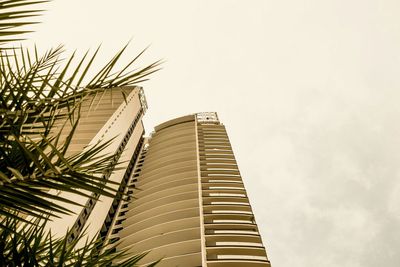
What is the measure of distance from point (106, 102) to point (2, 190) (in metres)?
45.2

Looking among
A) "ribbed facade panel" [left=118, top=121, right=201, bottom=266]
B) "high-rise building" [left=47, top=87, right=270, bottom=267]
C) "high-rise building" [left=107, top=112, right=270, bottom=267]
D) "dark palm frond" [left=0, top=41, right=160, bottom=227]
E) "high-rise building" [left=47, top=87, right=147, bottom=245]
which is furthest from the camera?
"high-rise building" [left=47, top=87, right=147, bottom=245]

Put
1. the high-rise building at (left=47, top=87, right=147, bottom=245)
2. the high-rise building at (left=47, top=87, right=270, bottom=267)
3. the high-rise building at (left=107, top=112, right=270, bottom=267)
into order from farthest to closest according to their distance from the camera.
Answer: the high-rise building at (left=47, top=87, right=147, bottom=245), the high-rise building at (left=47, top=87, right=270, bottom=267), the high-rise building at (left=107, top=112, right=270, bottom=267)

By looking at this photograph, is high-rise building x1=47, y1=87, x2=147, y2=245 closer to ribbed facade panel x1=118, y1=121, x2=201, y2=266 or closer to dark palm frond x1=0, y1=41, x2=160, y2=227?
ribbed facade panel x1=118, y1=121, x2=201, y2=266

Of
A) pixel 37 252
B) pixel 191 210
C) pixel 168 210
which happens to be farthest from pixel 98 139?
pixel 37 252

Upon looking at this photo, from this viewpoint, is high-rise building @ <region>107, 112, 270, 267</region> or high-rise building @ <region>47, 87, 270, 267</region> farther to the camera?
high-rise building @ <region>47, 87, 270, 267</region>

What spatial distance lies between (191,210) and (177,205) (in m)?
2.09

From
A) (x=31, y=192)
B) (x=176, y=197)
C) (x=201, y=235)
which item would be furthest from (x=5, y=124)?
(x=176, y=197)

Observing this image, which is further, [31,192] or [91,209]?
[91,209]

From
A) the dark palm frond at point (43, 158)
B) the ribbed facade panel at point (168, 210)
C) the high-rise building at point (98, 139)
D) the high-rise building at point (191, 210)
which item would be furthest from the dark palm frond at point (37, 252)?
the high-rise building at point (98, 139)

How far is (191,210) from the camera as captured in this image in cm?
2675

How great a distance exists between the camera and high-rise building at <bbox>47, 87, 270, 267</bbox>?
71.0 feet

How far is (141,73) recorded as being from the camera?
2.21 meters

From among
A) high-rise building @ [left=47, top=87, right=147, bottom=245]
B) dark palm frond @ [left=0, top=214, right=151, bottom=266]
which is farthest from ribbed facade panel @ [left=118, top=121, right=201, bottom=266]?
dark palm frond @ [left=0, top=214, right=151, bottom=266]

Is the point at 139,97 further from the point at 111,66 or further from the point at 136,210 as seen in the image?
the point at 111,66
